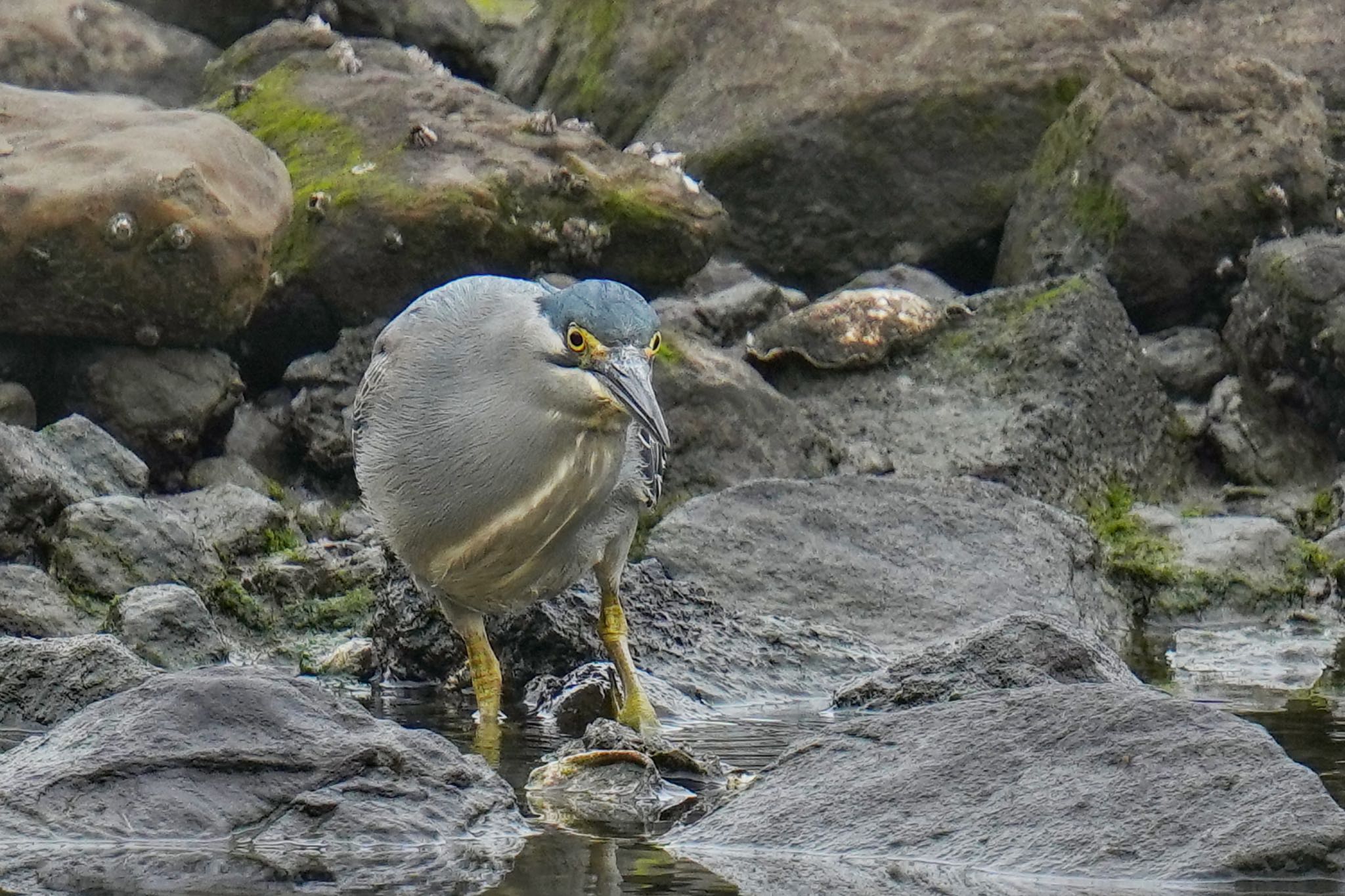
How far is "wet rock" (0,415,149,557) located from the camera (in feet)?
28.6

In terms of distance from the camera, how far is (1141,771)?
4973mm

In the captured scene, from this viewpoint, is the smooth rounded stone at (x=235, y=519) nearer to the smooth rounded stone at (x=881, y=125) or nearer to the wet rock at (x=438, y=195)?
the wet rock at (x=438, y=195)

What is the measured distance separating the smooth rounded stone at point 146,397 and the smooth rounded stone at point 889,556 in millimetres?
2663

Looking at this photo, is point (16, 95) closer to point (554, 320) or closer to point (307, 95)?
point (307, 95)

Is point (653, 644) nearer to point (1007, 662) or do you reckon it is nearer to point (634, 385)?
point (1007, 662)

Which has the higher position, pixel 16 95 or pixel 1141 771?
pixel 1141 771

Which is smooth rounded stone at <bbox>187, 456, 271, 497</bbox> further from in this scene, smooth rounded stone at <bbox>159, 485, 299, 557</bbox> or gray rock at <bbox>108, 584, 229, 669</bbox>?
gray rock at <bbox>108, 584, 229, 669</bbox>

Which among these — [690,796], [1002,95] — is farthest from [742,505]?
[1002,95]

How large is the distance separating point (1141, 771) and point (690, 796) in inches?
52.5

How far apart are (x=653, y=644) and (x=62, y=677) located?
2367 mm

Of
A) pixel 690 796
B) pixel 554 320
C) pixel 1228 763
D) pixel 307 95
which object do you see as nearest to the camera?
pixel 1228 763

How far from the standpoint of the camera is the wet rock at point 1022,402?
11.1 m

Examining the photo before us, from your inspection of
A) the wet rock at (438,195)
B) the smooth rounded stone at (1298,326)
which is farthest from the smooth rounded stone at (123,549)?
the smooth rounded stone at (1298,326)

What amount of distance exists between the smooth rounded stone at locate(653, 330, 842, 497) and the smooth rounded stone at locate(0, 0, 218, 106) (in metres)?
4.78
